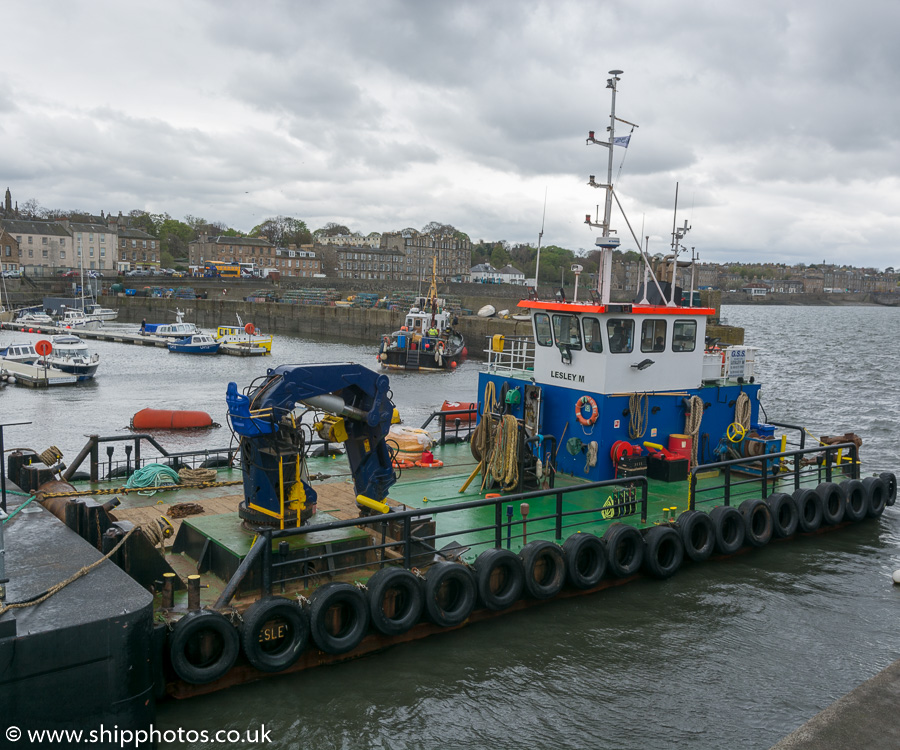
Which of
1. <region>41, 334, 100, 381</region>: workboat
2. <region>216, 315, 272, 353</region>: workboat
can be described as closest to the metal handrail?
<region>41, 334, 100, 381</region>: workboat

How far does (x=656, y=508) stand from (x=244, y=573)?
20.9 feet

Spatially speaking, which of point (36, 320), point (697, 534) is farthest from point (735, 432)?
point (36, 320)

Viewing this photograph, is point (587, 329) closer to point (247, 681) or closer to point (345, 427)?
point (345, 427)

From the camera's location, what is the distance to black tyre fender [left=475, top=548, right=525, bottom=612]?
8539 millimetres

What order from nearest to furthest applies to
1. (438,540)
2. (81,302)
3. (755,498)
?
(438,540), (755,498), (81,302)

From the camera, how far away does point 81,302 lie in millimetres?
75125

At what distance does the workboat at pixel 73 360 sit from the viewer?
3725 centimetres

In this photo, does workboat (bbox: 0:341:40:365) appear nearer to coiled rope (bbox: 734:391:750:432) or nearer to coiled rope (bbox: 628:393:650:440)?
coiled rope (bbox: 628:393:650:440)

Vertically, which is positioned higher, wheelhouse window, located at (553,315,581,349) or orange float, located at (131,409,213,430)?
wheelhouse window, located at (553,315,581,349)

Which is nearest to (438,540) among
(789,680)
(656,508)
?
(656,508)

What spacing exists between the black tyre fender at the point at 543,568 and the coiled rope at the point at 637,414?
3.22 metres

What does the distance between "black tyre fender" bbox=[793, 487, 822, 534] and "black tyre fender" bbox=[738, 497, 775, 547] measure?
840 millimetres

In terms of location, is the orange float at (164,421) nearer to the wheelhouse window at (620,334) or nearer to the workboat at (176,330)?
the wheelhouse window at (620,334)

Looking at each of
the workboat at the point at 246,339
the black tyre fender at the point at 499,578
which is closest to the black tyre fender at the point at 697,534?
the black tyre fender at the point at 499,578
